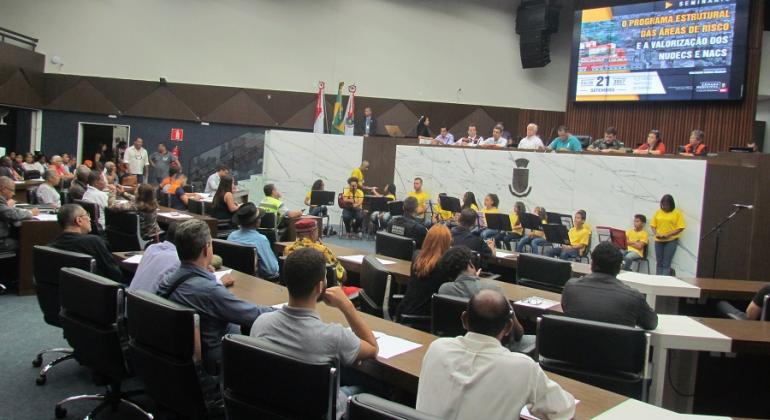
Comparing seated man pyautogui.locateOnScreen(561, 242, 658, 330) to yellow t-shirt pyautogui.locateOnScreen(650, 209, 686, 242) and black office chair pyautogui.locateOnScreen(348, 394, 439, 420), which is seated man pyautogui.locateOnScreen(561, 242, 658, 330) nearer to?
black office chair pyautogui.locateOnScreen(348, 394, 439, 420)

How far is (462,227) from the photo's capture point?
6113 millimetres

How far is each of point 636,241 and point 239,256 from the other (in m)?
7.20

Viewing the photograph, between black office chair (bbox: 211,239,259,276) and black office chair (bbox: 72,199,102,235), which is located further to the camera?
black office chair (bbox: 72,199,102,235)

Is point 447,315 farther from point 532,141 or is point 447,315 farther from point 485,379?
point 532,141

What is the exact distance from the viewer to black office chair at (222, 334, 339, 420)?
223 cm

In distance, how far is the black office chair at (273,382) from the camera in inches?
87.7

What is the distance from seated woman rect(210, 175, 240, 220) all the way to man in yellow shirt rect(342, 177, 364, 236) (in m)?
4.65

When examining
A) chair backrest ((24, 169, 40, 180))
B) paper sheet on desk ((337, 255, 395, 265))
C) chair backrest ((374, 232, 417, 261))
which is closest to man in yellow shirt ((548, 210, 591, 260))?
→ chair backrest ((374, 232, 417, 261))

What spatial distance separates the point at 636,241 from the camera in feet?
32.7

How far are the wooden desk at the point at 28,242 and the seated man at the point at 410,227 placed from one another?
3.85 m

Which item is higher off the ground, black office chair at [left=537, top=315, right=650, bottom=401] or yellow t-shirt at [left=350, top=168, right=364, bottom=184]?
yellow t-shirt at [left=350, top=168, right=364, bottom=184]

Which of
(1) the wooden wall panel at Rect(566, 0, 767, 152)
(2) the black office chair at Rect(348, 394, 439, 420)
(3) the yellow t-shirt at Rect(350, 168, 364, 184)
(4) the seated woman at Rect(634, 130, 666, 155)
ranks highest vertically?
(1) the wooden wall panel at Rect(566, 0, 767, 152)

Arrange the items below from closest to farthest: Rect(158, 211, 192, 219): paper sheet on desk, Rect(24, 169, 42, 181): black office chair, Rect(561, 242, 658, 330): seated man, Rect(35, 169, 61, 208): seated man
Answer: Rect(561, 242, 658, 330): seated man, Rect(158, 211, 192, 219): paper sheet on desk, Rect(35, 169, 61, 208): seated man, Rect(24, 169, 42, 181): black office chair

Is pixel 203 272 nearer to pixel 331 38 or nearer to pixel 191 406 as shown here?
pixel 191 406
